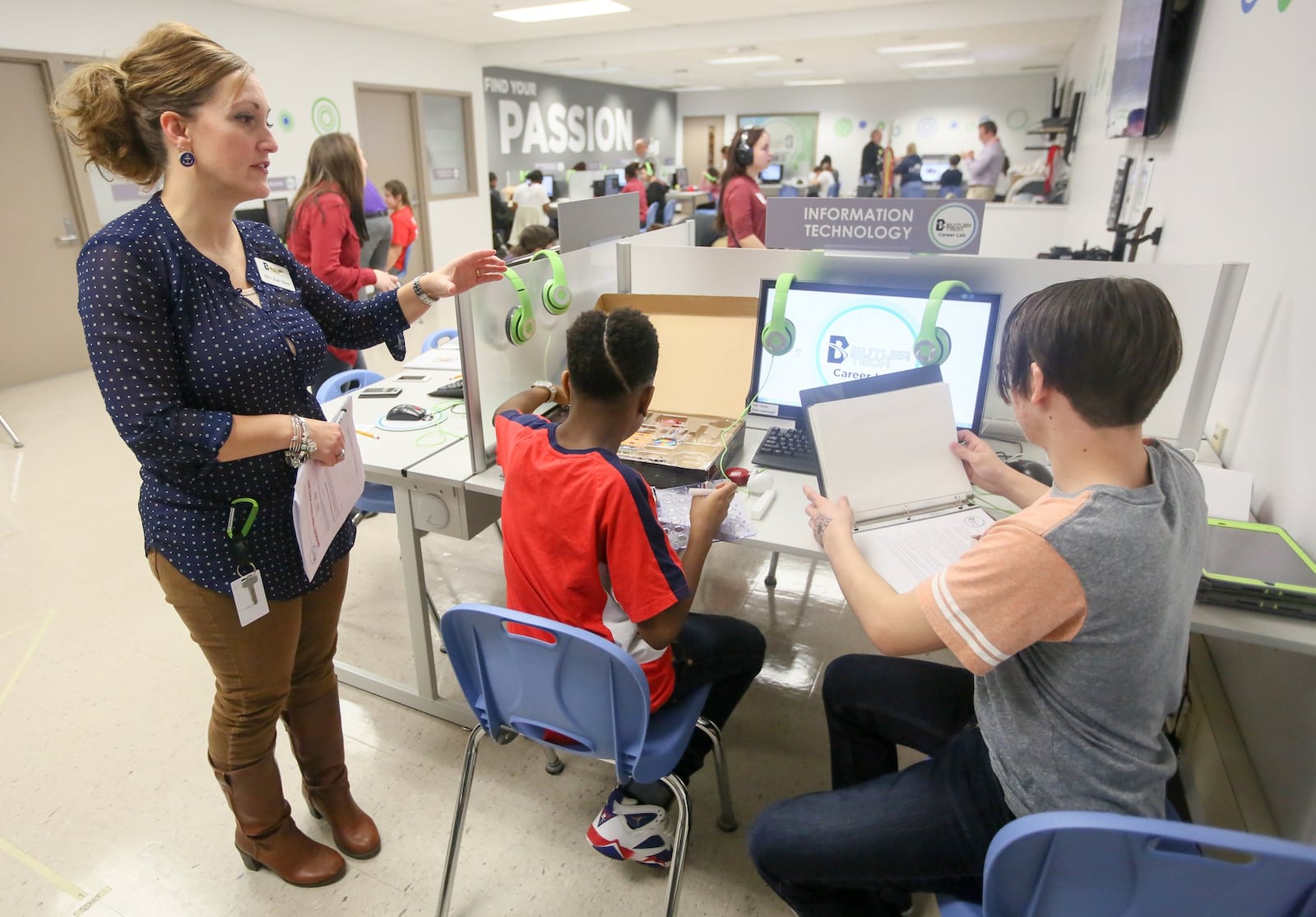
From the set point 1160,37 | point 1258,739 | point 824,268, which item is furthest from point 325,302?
point 1160,37

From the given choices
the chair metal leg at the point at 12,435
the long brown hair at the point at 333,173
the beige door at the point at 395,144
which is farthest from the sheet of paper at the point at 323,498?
the beige door at the point at 395,144

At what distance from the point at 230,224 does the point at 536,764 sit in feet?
4.50

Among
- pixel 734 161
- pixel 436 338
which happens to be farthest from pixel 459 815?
pixel 734 161

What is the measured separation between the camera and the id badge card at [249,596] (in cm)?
122

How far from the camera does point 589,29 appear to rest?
7.91 metres

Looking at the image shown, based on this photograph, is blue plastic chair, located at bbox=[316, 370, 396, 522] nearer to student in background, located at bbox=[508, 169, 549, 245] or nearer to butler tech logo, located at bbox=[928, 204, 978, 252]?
butler tech logo, located at bbox=[928, 204, 978, 252]

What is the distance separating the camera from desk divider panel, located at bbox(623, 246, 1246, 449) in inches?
62.6

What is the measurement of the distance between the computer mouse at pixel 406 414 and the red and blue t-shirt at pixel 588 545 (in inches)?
33.7

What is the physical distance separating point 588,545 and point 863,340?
95 centimetres

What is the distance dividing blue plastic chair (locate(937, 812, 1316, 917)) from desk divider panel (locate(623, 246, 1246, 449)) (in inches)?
36.1

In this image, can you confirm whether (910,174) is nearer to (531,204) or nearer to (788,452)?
(531,204)

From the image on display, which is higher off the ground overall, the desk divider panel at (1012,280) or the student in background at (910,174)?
the student in background at (910,174)

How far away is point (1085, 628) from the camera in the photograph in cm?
85

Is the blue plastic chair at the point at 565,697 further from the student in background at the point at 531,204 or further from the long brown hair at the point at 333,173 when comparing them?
the student in background at the point at 531,204
